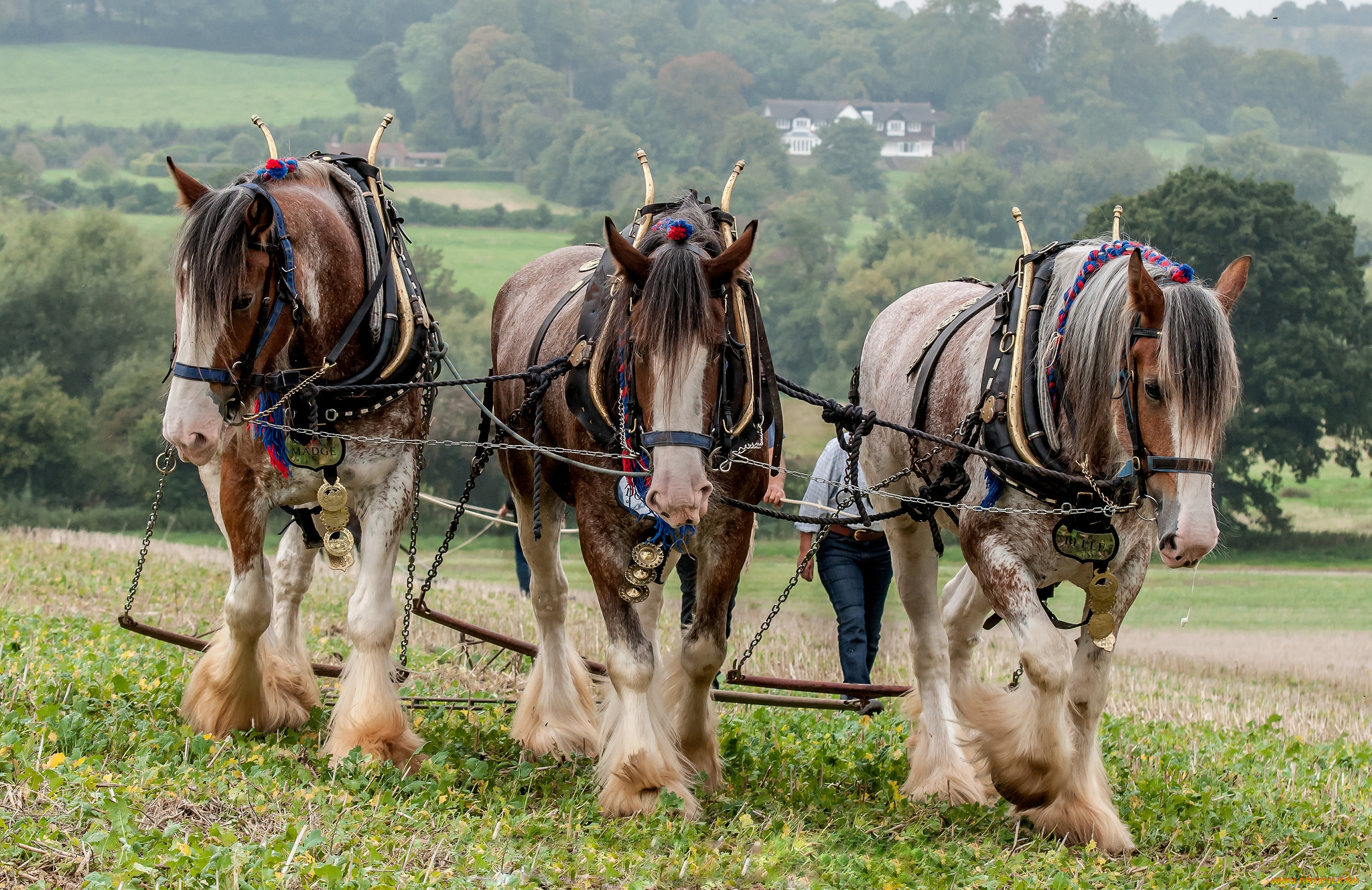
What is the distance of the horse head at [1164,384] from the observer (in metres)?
3.99

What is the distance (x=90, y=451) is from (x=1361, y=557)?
3349 cm

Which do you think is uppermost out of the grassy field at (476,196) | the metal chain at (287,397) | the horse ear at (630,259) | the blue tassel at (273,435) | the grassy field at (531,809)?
the grassy field at (476,196)

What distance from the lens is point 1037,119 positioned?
91.1 meters

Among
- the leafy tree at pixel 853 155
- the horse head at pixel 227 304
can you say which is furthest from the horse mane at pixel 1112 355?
the leafy tree at pixel 853 155

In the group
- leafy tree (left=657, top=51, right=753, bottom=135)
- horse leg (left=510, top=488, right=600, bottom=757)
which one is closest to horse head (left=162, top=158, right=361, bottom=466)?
horse leg (left=510, top=488, right=600, bottom=757)

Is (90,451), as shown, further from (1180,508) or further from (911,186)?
(911,186)

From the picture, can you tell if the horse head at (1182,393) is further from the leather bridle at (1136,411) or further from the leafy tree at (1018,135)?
the leafy tree at (1018,135)

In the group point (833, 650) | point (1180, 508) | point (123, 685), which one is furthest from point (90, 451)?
point (1180, 508)

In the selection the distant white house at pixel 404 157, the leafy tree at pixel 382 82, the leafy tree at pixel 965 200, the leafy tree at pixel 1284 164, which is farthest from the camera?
the leafy tree at pixel 382 82

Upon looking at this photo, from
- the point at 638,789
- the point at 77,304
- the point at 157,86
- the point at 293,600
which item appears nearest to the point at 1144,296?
the point at 638,789

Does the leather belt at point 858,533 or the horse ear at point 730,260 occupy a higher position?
the horse ear at point 730,260

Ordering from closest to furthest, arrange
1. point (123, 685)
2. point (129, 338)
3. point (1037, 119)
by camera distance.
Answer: point (123, 685) < point (129, 338) < point (1037, 119)

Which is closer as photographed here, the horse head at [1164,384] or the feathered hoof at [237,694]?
the horse head at [1164,384]

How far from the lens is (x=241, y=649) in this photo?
5027mm
